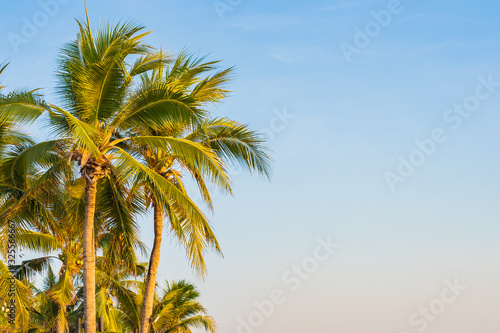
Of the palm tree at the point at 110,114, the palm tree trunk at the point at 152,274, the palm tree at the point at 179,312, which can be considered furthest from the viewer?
the palm tree at the point at 179,312

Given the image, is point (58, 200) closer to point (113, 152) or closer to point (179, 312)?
point (113, 152)

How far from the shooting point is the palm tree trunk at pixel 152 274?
61.3ft

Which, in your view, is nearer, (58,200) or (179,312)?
(58,200)

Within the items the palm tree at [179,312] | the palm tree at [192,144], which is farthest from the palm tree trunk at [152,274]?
the palm tree at [179,312]

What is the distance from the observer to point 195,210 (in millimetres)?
14047

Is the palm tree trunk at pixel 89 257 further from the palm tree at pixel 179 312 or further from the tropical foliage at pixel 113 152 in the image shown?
the palm tree at pixel 179 312

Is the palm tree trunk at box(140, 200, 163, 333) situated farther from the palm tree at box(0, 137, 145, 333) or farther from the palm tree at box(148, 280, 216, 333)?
the palm tree at box(148, 280, 216, 333)

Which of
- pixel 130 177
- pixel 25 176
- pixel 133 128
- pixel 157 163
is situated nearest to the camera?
pixel 130 177

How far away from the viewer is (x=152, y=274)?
18984 millimetres

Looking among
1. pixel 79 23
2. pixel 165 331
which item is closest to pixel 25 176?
pixel 79 23

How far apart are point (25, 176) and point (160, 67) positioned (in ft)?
14.7

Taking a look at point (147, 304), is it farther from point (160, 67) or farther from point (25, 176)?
point (160, 67)

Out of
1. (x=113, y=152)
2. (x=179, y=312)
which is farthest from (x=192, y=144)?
(x=179, y=312)

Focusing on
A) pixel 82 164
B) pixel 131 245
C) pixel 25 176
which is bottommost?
pixel 131 245
